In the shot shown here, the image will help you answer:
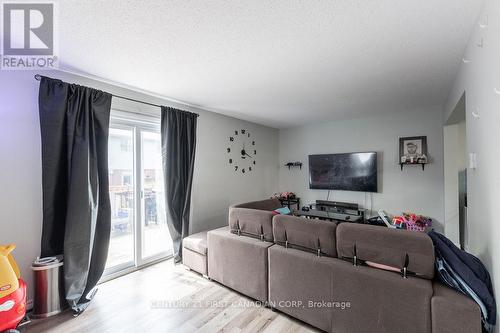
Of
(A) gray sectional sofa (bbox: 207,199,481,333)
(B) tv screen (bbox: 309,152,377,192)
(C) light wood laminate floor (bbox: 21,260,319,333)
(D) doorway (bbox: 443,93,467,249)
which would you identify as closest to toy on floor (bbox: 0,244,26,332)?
(C) light wood laminate floor (bbox: 21,260,319,333)

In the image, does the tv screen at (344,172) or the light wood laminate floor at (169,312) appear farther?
the tv screen at (344,172)

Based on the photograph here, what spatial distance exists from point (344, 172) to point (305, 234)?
9.44 feet

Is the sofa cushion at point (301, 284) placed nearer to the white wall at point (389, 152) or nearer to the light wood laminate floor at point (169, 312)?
the light wood laminate floor at point (169, 312)

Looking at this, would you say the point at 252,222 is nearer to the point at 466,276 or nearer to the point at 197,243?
the point at 197,243

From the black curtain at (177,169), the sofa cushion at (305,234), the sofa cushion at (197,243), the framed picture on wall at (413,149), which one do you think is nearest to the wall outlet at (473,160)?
the sofa cushion at (305,234)

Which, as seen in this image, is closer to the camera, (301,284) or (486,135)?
(486,135)

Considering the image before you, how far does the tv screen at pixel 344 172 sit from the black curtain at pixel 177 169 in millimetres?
2776

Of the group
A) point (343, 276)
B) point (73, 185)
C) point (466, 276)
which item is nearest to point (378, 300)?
point (343, 276)

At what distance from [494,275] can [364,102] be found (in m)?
2.70

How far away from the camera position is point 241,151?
4520 millimetres

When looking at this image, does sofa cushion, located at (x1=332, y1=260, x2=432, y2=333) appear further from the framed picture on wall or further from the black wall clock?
the framed picture on wall

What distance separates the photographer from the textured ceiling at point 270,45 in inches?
56.5

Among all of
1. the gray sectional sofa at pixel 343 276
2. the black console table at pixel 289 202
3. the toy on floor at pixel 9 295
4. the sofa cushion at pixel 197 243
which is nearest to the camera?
the gray sectional sofa at pixel 343 276

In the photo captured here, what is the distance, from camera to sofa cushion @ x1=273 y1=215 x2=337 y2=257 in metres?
1.87
